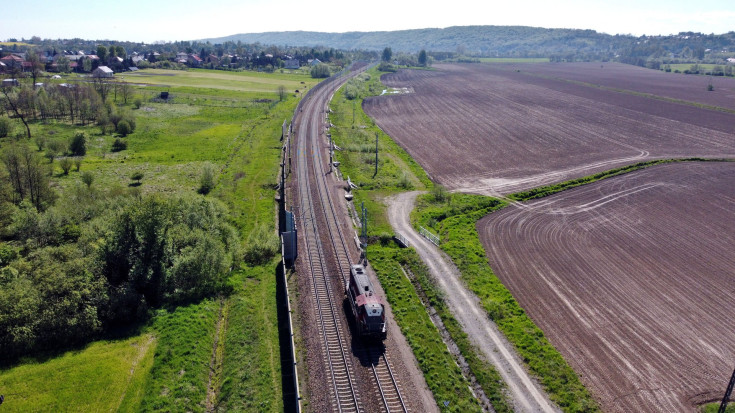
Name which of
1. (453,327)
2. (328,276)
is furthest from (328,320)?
(453,327)

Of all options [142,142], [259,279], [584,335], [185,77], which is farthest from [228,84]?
[584,335]

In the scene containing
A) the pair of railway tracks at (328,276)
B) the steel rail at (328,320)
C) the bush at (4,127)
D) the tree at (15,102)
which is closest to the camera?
the steel rail at (328,320)

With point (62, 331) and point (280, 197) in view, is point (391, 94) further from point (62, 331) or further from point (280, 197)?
point (62, 331)

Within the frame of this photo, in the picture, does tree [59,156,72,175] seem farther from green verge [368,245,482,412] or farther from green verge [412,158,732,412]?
green verge [412,158,732,412]

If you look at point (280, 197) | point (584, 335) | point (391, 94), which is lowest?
point (584, 335)

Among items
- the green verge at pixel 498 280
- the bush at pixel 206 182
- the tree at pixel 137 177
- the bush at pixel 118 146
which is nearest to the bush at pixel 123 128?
the bush at pixel 118 146

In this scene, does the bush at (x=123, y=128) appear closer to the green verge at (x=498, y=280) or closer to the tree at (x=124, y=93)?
the tree at (x=124, y=93)

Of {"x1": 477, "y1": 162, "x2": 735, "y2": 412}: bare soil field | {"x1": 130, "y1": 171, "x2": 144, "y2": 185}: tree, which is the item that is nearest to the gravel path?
{"x1": 477, "y1": 162, "x2": 735, "y2": 412}: bare soil field
